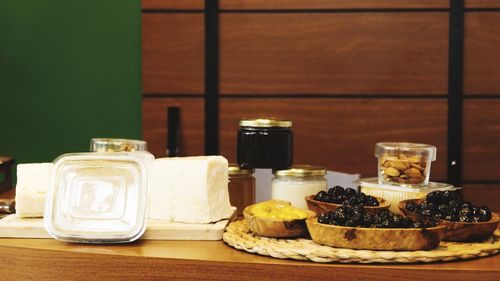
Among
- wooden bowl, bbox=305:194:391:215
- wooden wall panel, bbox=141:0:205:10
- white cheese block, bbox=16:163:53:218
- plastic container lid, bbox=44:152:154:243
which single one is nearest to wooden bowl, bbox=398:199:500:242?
wooden bowl, bbox=305:194:391:215

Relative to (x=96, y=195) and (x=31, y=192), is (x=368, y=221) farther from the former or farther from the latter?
(x=31, y=192)

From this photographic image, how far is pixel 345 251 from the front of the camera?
4.89ft

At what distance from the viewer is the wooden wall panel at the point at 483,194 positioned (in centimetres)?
390

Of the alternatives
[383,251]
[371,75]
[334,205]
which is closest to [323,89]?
[371,75]

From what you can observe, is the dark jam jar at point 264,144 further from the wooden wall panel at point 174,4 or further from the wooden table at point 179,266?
the wooden wall panel at point 174,4

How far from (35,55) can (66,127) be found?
0.46m

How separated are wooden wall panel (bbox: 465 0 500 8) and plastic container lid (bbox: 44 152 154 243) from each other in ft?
8.78

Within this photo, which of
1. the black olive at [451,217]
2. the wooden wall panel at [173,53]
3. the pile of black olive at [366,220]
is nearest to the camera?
the pile of black olive at [366,220]

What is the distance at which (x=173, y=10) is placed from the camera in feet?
13.0

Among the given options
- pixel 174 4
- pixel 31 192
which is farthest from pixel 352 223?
pixel 174 4

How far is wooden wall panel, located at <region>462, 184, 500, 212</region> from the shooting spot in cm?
390

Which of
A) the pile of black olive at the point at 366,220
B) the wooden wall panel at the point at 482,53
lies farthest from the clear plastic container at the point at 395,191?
the wooden wall panel at the point at 482,53

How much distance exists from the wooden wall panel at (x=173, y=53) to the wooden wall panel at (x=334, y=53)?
5.6 inches

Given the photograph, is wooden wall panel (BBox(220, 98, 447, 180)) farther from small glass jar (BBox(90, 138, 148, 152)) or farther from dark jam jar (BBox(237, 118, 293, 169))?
dark jam jar (BBox(237, 118, 293, 169))
